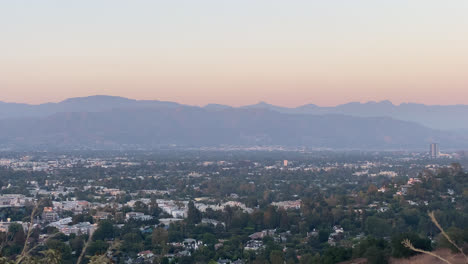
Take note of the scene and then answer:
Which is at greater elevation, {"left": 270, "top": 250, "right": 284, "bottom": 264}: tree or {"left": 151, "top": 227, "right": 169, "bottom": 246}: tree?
{"left": 270, "top": 250, "right": 284, "bottom": 264}: tree

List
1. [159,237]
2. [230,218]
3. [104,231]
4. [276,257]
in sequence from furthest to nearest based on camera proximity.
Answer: [230,218]
[104,231]
[159,237]
[276,257]

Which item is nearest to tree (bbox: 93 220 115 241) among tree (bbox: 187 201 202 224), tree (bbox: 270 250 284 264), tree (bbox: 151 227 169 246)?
tree (bbox: 151 227 169 246)

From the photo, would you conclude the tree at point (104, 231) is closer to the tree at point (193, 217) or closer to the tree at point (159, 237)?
the tree at point (159, 237)

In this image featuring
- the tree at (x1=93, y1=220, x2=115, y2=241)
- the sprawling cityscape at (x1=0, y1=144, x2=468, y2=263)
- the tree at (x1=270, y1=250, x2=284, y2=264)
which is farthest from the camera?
the tree at (x1=93, y1=220, x2=115, y2=241)

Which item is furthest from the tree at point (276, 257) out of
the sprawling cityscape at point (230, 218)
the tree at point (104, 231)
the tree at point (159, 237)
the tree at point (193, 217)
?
the tree at point (193, 217)

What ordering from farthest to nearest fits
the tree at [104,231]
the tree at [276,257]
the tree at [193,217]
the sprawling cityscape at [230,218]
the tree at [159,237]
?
1. the tree at [193,217]
2. the tree at [104,231]
3. the tree at [159,237]
4. the sprawling cityscape at [230,218]
5. the tree at [276,257]

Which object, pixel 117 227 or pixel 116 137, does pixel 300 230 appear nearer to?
pixel 117 227

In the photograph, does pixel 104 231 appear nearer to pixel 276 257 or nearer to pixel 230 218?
pixel 230 218

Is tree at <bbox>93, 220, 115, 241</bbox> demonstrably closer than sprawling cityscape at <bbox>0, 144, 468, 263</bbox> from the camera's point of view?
No

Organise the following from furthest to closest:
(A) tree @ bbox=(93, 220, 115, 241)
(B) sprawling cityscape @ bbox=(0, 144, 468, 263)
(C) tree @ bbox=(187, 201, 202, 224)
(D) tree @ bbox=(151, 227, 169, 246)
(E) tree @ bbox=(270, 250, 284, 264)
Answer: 1. (C) tree @ bbox=(187, 201, 202, 224)
2. (A) tree @ bbox=(93, 220, 115, 241)
3. (D) tree @ bbox=(151, 227, 169, 246)
4. (B) sprawling cityscape @ bbox=(0, 144, 468, 263)
5. (E) tree @ bbox=(270, 250, 284, 264)

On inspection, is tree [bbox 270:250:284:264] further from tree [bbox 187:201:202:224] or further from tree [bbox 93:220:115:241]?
tree [bbox 187:201:202:224]

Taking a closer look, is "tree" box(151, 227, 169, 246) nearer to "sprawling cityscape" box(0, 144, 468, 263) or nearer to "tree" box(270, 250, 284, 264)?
"sprawling cityscape" box(0, 144, 468, 263)

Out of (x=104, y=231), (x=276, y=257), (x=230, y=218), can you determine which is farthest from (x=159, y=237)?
(x=276, y=257)
